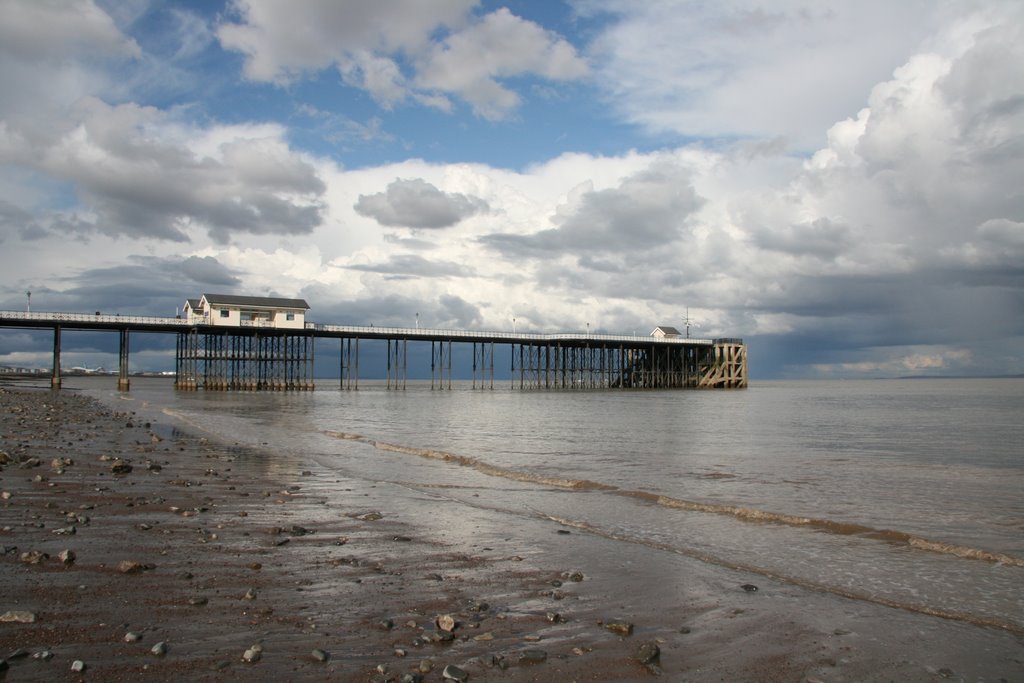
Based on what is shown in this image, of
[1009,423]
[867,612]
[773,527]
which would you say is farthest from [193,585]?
[1009,423]

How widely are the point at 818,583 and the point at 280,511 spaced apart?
783cm

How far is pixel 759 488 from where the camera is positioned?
15.6 meters

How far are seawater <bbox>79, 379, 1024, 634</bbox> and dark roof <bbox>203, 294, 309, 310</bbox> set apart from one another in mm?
41652

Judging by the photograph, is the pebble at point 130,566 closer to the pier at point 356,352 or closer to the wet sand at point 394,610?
the wet sand at point 394,610

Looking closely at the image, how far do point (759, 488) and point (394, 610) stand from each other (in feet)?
37.8

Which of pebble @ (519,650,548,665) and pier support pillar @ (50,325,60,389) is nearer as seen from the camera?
pebble @ (519,650,548,665)

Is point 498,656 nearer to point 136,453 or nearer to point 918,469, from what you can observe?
point 136,453

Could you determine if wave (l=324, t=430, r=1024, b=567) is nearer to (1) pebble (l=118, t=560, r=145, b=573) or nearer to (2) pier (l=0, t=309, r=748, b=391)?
(1) pebble (l=118, t=560, r=145, b=573)

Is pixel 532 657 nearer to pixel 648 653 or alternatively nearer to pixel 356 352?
pixel 648 653

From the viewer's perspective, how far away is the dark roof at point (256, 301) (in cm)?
7306

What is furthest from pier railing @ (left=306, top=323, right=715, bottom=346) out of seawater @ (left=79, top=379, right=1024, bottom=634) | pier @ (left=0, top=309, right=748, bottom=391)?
seawater @ (left=79, top=379, right=1024, bottom=634)

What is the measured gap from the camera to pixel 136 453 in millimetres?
17391

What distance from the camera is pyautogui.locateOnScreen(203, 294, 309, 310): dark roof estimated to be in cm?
7306

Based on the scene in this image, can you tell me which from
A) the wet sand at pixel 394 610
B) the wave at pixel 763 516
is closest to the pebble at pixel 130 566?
the wet sand at pixel 394 610
